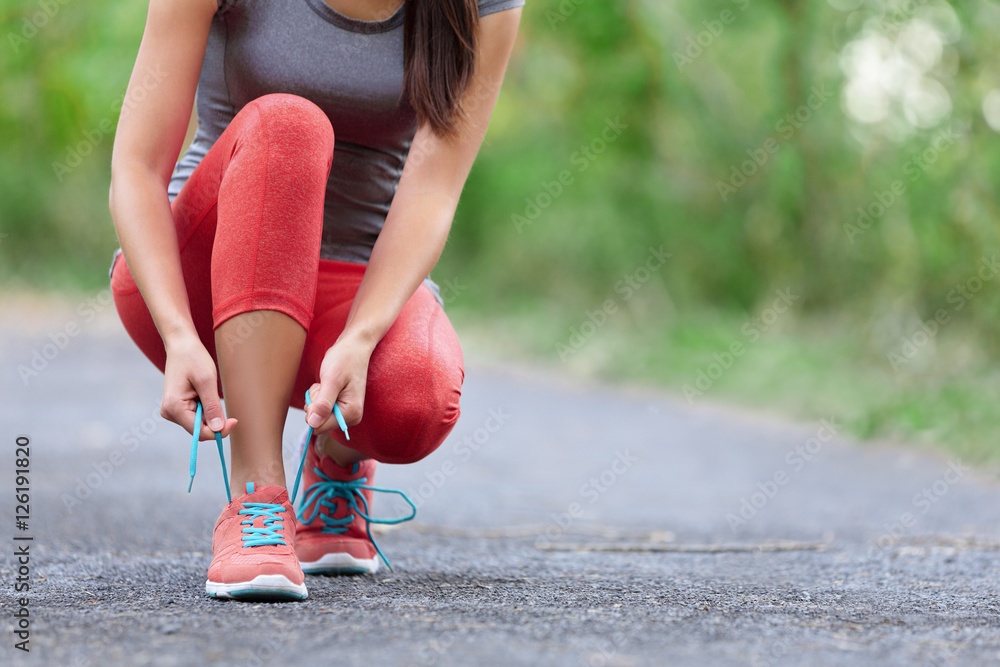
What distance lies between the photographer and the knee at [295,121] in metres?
1.43

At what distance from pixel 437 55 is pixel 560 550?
3.17ft

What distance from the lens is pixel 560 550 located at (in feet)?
6.70

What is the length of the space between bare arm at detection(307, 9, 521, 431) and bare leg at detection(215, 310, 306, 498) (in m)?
0.08

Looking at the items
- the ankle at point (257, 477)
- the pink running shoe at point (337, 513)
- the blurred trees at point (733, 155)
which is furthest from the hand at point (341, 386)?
the blurred trees at point (733, 155)

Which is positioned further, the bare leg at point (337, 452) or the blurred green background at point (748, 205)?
the blurred green background at point (748, 205)

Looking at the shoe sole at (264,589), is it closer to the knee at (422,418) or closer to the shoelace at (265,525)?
the shoelace at (265,525)

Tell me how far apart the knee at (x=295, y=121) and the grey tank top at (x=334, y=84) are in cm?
13

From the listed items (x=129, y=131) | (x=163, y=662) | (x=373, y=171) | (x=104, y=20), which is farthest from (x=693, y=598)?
(x=104, y=20)

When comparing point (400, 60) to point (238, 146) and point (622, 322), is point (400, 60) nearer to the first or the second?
point (238, 146)

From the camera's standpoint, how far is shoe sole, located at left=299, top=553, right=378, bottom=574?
1.65 meters

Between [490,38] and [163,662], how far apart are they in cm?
107

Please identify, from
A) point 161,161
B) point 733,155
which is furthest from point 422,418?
point 733,155

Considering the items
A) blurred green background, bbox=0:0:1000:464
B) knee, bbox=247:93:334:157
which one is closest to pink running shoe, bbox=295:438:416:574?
knee, bbox=247:93:334:157

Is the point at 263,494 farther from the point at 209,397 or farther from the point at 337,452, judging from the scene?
the point at 337,452
